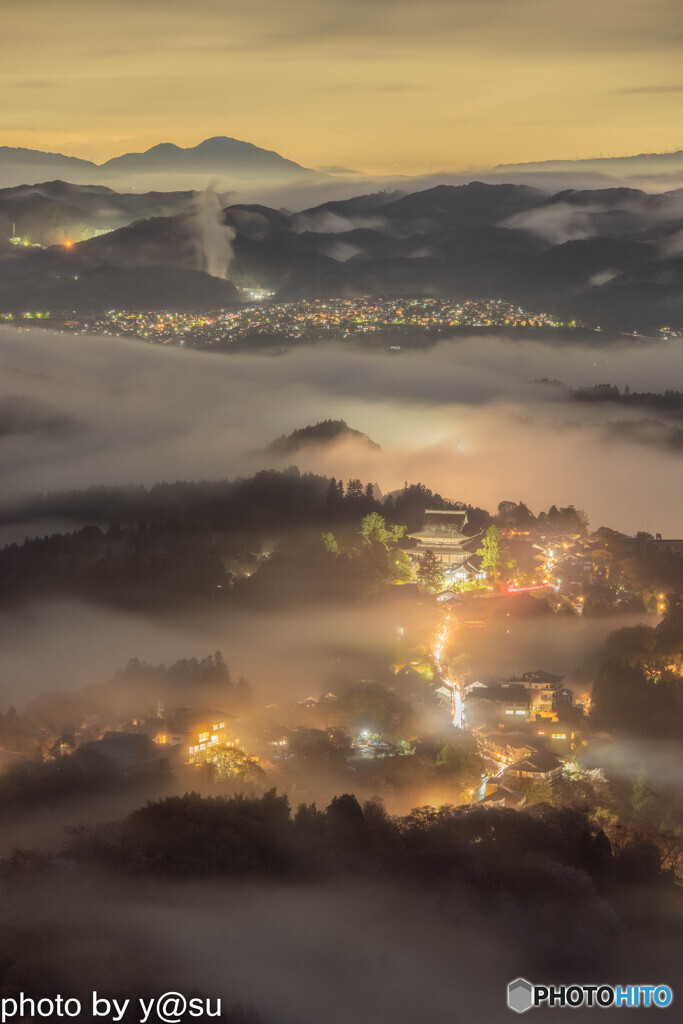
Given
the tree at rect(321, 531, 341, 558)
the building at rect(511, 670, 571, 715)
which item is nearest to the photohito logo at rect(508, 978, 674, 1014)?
the building at rect(511, 670, 571, 715)

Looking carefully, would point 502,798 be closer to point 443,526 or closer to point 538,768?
point 538,768

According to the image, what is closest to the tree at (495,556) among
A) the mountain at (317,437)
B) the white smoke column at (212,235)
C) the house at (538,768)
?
the house at (538,768)

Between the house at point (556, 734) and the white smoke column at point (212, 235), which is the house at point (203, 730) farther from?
the white smoke column at point (212, 235)

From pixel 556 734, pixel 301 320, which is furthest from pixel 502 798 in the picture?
pixel 301 320

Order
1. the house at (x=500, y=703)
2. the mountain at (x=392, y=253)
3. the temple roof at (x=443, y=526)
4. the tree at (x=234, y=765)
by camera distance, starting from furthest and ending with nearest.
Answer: the mountain at (x=392, y=253), the temple roof at (x=443, y=526), the house at (x=500, y=703), the tree at (x=234, y=765)

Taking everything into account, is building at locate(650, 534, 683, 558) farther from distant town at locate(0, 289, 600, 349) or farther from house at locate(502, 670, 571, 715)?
distant town at locate(0, 289, 600, 349)

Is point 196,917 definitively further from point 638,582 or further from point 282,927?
point 638,582

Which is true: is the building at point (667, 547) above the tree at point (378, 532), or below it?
below
